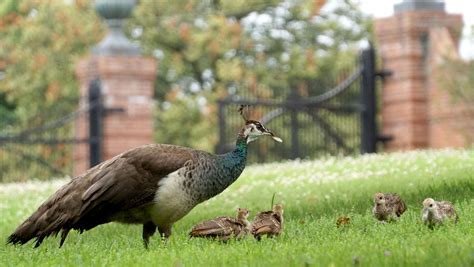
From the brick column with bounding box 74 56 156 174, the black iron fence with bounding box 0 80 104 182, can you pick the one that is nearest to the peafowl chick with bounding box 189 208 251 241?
the black iron fence with bounding box 0 80 104 182

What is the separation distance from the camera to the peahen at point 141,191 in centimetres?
1005

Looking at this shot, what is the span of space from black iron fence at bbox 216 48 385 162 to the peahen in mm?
13129

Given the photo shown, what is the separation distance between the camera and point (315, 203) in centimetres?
1374

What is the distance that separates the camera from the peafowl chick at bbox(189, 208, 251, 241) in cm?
995

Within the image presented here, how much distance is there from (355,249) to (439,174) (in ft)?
20.4

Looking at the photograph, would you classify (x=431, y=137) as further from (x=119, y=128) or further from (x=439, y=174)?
(x=439, y=174)

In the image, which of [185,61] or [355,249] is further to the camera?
[185,61]

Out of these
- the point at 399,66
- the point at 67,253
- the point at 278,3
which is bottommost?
the point at 67,253

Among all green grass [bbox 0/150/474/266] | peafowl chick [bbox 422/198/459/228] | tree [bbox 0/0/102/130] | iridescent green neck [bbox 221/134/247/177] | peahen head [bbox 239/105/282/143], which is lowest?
green grass [bbox 0/150/474/266]

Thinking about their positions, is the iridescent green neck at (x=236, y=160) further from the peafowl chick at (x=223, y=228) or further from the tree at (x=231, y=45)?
the tree at (x=231, y=45)

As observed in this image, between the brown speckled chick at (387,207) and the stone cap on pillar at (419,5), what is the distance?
550 inches

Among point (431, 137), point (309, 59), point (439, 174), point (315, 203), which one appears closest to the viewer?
point (315, 203)

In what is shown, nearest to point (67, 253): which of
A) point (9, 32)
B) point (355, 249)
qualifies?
point (355, 249)

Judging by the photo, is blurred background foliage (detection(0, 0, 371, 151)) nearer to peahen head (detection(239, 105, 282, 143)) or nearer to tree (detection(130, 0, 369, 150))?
tree (detection(130, 0, 369, 150))
